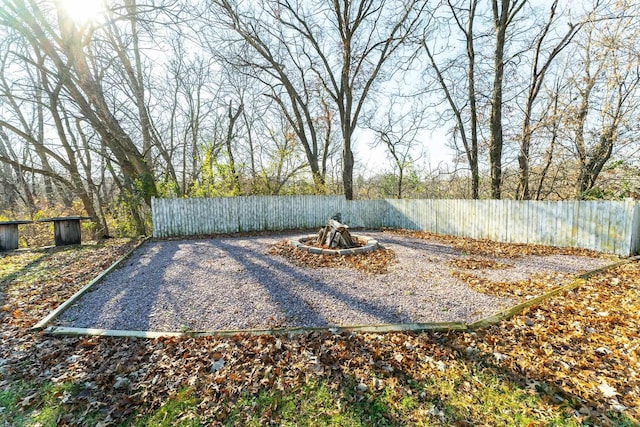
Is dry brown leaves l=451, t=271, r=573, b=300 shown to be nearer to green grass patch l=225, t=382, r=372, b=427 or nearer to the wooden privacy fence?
the wooden privacy fence

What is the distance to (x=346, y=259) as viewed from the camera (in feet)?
20.0

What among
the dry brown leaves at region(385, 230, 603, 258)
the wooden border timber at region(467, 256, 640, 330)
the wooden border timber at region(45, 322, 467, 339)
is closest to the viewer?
the wooden border timber at region(45, 322, 467, 339)

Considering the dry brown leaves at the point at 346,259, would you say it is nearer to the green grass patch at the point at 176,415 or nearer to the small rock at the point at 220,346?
the small rock at the point at 220,346

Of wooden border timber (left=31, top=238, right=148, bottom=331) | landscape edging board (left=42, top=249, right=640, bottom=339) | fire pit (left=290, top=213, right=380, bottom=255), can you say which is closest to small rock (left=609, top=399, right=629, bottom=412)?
landscape edging board (left=42, top=249, right=640, bottom=339)

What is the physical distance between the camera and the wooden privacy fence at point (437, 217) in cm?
604

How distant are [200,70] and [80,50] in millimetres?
7437

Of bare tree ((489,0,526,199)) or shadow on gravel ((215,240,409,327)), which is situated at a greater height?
bare tree ((489,0,526,199))

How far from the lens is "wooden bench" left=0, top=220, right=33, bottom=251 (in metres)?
7.40

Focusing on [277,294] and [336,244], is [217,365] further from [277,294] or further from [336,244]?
[336,244]

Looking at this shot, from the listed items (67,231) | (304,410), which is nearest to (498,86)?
(304,410)

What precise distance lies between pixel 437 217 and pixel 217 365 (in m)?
9.37

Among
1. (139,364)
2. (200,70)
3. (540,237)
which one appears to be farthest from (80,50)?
(540,237)

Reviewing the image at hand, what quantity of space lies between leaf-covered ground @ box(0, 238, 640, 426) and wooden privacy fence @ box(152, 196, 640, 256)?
378 centimetres

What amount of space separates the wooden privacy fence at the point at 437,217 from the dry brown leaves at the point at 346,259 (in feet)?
12.8
